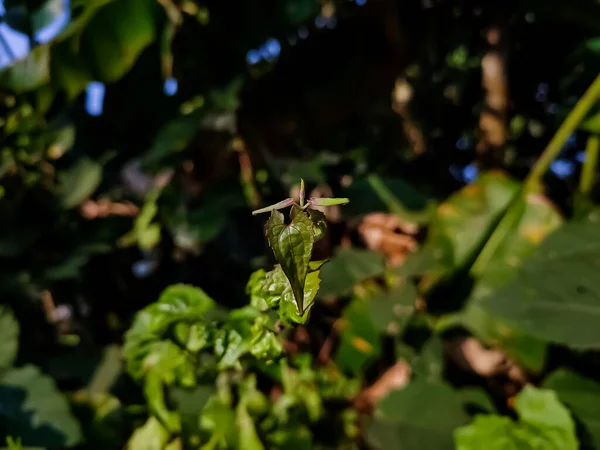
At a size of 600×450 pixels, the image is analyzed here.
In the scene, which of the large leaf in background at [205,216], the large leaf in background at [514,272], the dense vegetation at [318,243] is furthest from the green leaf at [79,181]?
the large leaf in background at [514,272]

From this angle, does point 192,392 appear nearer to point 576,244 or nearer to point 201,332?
point 201,332

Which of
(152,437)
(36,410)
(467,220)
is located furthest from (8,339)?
(467,220)

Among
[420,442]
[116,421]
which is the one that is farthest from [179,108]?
[420,442]

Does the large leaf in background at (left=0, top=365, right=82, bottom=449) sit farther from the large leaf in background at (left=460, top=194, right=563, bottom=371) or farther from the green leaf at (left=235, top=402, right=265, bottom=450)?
the large leaf in background at (left=460, top=194, right=563, bottom=371)

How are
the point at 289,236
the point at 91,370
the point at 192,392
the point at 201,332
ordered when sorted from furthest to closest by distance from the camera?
the point at 91,370
the point at 192,392
the point at 201,332
the point at 289,236

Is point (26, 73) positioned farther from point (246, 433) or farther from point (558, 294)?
point (558, 294)

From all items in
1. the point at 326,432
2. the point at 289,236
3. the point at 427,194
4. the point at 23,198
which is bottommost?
the point at 326,432

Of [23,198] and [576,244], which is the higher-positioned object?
[23,198]
